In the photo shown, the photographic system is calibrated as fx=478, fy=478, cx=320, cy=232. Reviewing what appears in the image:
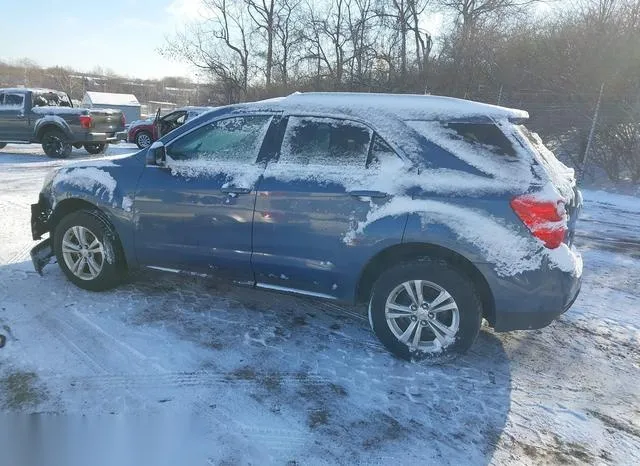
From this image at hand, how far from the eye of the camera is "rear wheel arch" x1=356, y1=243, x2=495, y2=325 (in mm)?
3277

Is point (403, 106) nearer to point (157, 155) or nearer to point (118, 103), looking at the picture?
point (157, 155)

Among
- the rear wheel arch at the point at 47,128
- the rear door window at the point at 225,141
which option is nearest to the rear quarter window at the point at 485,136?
the rear door window at the point at 225,141

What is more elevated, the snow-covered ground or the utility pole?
the utility pole

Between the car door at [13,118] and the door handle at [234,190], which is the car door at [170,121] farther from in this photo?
the door handle at [234,190]

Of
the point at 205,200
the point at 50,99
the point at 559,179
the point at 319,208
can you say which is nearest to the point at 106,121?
the point at 50,99

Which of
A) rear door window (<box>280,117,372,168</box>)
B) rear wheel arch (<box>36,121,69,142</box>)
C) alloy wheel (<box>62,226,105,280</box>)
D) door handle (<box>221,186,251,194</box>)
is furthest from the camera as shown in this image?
rear wheel arch (<box>36,121,69,142</box>)

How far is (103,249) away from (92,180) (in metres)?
0.61

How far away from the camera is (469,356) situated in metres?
3.59

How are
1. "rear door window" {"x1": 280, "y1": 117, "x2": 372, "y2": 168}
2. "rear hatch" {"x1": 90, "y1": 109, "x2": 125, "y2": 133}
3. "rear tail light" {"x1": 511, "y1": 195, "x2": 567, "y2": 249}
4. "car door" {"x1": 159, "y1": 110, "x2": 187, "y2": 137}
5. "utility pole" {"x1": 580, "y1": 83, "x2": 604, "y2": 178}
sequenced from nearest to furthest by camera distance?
"rear tail light" {"x1": 511, "y1": 195, "x2": 567, "y2": 249}
"rear door window" {"x1": 280, "y1": 117, "x2": 372, "y2": 168}
"utility pole" {"x1": 580, "y1": 83, "x2": 604, "y2": 178}
"rear hatch" {"x1": 90, "y1": 109, "x2": 125, "y2": 133}
"car door" {"x1": 159, "y1": 110, "x2": 187, "y2": 137}

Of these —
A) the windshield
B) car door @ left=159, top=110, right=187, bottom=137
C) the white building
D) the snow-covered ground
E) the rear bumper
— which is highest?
the white building

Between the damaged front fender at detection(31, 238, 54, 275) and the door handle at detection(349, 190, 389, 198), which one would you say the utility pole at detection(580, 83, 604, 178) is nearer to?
the door handle at detection(349, 190, 389, 198)

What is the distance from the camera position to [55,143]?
45.0ft

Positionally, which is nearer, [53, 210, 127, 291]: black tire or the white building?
[53, 210, 127, 291]: black tire

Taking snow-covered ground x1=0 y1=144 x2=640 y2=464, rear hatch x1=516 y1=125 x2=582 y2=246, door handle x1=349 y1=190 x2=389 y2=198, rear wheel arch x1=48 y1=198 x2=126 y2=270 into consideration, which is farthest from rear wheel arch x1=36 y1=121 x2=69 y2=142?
rear hatch x1=516 y1=125 x2=582 y2=246
